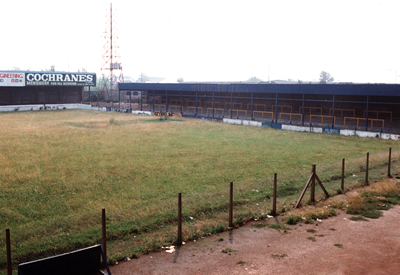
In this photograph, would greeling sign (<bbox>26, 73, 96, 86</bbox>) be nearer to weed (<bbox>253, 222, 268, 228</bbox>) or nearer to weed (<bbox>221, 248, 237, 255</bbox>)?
weed (<bbox>253, 222, 268, 228</bbox>)

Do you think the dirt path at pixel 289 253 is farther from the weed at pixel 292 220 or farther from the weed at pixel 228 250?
the weed at pixel 292 220

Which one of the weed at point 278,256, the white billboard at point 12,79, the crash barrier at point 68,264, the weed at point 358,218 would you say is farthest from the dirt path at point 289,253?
the white billboard at point 12,79

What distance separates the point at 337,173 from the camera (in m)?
18.4

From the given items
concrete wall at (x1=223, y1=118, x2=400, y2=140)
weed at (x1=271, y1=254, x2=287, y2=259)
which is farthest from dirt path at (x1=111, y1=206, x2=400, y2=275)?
concrete wall at (x1=223, y1=118, x2=400, y2=140)

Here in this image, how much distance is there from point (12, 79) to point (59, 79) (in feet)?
28.1

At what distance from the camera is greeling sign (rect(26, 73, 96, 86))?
218ft

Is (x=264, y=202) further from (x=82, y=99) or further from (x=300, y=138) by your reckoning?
(x=82, y=99)

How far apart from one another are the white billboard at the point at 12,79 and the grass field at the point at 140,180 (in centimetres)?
3497

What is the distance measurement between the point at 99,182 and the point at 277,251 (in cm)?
995

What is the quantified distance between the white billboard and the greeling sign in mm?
1029

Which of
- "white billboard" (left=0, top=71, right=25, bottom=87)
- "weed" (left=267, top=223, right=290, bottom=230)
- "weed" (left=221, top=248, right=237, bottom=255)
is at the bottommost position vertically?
"weed" (left=221, top=248, right=237, bottom=255)

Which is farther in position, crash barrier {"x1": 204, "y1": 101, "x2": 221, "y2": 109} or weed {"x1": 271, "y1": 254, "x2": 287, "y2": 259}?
crash barrier {"x1": 204, "y1": 101, "x2": 221, "y2": 109}

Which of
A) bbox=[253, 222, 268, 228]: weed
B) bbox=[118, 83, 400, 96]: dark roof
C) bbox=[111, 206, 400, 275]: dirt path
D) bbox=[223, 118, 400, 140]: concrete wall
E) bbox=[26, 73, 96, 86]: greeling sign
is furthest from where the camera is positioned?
bbox=[26, 73, 96, 86]: greeling sign

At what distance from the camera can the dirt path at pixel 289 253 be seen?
8.45m
